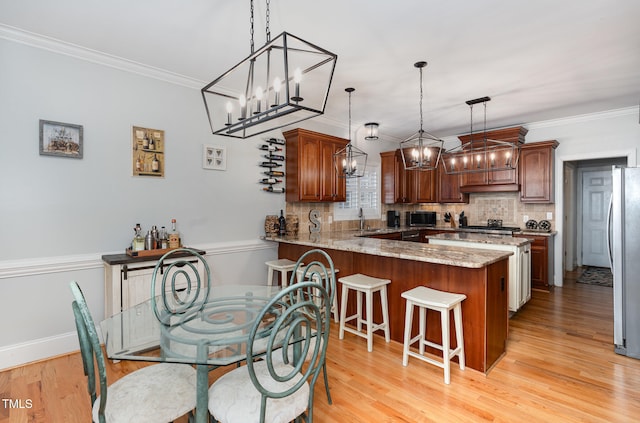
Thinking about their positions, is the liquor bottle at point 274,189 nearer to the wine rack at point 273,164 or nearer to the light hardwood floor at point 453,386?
the wine rack at point 273,164

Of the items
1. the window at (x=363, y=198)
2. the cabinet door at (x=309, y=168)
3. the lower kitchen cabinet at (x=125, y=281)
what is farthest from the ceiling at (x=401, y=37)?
the window at (x=363, y=198)

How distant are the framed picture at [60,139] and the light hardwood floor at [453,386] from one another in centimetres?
180

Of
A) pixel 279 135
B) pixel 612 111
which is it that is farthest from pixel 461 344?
pixel 612 111

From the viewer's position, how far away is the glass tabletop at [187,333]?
4.80ft

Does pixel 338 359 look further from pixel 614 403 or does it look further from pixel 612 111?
pixel 612 111

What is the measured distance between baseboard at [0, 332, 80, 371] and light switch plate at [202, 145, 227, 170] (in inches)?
81.6

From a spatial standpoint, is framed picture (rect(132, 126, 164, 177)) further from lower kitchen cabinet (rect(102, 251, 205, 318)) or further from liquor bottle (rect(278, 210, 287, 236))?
liquor bottle (rect(278, 210, 287, 236))

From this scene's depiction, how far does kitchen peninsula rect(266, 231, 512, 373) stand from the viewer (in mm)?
2545

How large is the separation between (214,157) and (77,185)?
1352 mm

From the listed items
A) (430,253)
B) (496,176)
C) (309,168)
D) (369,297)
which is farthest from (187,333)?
(496,176)

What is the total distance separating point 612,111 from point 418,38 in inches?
156

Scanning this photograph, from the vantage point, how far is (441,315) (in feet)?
8.54

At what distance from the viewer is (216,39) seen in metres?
2.75

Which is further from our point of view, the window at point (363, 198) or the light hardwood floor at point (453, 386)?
the window at point (363, 198)
